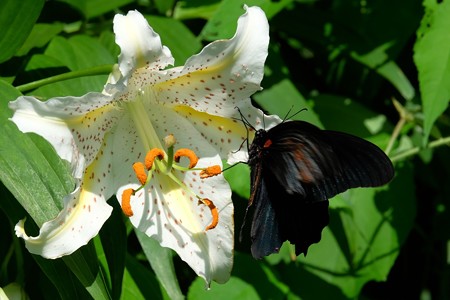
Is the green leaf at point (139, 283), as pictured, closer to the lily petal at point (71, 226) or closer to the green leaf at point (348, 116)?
the lily petal at point (71, 226)

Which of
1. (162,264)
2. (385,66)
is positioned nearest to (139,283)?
(162,264)

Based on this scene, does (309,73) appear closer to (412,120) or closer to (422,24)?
(412,120)

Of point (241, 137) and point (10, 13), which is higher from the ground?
point (10, 13)

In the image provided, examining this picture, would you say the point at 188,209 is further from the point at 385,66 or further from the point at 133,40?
the point at 385,66

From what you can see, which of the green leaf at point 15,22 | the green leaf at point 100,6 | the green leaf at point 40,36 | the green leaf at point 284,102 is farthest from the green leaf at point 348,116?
the green leaf at point 15,22

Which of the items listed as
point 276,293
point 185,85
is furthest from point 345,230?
point 185,85

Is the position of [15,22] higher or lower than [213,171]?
higher

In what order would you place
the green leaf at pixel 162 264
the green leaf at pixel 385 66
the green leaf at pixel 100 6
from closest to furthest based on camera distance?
the green leaf at pixel 162 264
the green leaf at pixel 100 6
the green leaf at pixel 385 66
